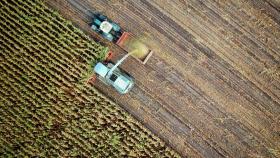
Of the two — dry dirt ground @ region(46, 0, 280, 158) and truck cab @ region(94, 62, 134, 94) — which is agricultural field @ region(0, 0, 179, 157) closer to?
truck cab @ region(94, 62, 134, 94)

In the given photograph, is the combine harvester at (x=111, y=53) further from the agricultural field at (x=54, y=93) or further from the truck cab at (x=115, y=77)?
the agricultural field at (x=54, y=93)

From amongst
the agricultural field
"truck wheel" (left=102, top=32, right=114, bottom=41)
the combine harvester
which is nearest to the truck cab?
the combine harvester

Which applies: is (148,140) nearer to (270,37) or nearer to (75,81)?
(75,81)

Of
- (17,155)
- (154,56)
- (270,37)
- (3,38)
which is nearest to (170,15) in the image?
(154,56)

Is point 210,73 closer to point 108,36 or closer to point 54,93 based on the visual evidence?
point 108,36

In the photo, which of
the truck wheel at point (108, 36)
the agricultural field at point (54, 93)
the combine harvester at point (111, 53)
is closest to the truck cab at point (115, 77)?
the combine harvester at point (111, 53)
